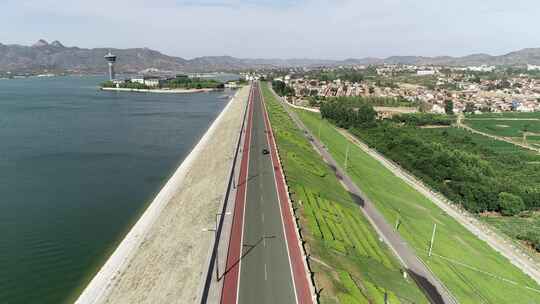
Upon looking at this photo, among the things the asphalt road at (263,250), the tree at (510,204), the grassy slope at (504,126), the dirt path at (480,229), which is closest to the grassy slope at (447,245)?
the dirt path at (480,229)

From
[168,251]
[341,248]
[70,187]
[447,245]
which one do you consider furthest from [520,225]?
[70,187]

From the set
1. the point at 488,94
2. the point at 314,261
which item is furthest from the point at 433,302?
the point at 488,94

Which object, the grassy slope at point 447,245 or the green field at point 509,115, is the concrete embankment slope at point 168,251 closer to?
the grassy slope at point 447,245

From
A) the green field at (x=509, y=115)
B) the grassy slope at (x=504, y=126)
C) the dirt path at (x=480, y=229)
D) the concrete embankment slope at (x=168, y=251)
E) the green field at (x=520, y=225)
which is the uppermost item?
the green field at (x=509, y=115)

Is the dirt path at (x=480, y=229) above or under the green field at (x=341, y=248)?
under

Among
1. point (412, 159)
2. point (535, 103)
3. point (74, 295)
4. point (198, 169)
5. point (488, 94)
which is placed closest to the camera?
point (74, 295)

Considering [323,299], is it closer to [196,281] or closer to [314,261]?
[314,261]

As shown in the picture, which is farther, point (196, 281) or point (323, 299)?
point (196, 281)
